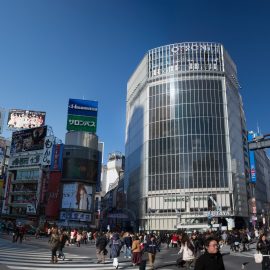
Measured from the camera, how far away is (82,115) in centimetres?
9100

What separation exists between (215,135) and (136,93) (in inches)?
1096

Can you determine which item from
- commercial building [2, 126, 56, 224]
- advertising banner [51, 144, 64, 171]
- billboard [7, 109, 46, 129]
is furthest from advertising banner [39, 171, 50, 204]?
billboard [7, 109, 46, 129]

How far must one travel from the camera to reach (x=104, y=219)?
136125 millimetres

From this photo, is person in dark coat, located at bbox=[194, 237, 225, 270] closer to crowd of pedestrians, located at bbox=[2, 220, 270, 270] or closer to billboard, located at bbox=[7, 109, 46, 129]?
crowd of pedestrians, located at bbox=[2, 220, 270, 270]

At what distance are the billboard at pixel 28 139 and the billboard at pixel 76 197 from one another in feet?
37.6

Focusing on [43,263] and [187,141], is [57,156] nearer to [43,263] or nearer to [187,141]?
[187,141]

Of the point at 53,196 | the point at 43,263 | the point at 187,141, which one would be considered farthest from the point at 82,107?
the point at 43,263

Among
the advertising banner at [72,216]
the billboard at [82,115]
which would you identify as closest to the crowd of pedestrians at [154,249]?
the advertising banner at [72,216]

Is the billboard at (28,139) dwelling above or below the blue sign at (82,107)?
below

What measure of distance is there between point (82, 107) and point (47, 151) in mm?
14914

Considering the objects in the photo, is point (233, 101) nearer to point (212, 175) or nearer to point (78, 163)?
point (212, 175)

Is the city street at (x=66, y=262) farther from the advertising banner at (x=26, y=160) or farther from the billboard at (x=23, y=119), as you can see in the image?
the billboard at (x=23, y=119)

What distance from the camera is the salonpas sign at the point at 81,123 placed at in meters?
89.9

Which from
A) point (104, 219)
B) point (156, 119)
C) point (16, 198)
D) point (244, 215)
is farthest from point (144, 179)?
point (104, 219)
